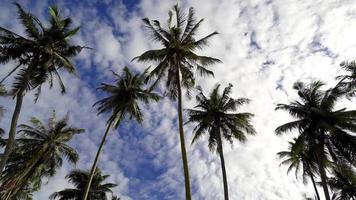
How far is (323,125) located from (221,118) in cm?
813

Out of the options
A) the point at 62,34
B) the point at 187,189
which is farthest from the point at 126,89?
the point at 187,189

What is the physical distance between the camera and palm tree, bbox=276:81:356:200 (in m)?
22.4

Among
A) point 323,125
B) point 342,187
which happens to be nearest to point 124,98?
point 323,125

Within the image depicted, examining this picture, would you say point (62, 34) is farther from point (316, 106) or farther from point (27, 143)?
point (316, 106)

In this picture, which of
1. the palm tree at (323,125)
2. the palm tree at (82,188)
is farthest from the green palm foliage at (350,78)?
the palm tree at (82,188)

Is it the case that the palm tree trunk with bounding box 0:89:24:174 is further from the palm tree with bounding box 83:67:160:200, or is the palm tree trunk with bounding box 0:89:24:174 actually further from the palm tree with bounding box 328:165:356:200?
the palm tree with bounding box 328:165:356:200

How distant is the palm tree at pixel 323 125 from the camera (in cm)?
2236

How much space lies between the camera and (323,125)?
22.2 m

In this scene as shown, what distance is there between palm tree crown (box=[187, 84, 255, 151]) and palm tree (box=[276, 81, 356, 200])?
121 inches

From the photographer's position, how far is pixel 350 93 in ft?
66.7

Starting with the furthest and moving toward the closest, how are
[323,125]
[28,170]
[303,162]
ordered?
[303,162] → [323,125] → [28,170]

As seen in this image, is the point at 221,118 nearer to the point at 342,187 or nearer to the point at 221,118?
the point at 221,118

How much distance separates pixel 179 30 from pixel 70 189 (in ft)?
80.6

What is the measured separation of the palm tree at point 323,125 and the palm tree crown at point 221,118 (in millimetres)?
3070
